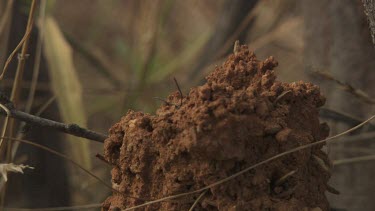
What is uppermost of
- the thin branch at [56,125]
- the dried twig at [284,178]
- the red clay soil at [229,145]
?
the thin branch at [56,125]

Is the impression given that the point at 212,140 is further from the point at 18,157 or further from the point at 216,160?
the point at 18,157

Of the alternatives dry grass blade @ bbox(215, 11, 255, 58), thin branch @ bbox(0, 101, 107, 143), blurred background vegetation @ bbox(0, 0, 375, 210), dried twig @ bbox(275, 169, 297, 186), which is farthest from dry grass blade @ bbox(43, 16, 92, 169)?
dried twig @ bbox(275, 169, 297, 186)

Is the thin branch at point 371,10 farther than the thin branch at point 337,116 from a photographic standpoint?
No

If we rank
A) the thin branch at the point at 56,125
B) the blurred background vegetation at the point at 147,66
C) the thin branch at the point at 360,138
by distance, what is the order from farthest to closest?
the blurred background vegetation at the point at 147,66, the thin branch at the point at 360,138, the thin branch at the point at 56,125

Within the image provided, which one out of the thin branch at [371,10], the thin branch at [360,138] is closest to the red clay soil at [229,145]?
the thin branch at [371,10]

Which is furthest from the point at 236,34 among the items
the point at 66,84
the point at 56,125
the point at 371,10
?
the point at 56,125

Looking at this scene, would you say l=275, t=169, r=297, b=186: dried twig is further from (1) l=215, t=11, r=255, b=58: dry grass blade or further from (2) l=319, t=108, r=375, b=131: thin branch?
(1) l=215, t=11, r=255, b=58: dry grass blade

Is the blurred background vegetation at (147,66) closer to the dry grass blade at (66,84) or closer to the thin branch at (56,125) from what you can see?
the dry grass blade at (66,84)

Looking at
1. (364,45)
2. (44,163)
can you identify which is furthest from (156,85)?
(364,45)
